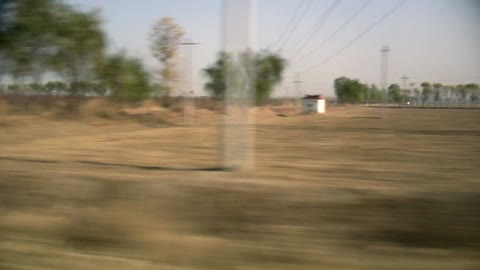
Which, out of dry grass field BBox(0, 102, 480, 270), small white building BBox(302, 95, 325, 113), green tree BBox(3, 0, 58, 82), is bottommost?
dry grass field BBox(0, 102, 480, 270)

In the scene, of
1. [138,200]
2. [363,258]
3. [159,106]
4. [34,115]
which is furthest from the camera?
[159,106]

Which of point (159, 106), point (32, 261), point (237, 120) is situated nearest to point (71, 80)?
point (159, 106)

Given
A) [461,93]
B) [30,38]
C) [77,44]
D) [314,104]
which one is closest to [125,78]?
[77,44]

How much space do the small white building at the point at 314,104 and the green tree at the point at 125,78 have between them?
2809 centimetres

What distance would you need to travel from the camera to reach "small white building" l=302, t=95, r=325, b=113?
6239 centimetres

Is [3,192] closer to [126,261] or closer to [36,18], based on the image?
[126,261]

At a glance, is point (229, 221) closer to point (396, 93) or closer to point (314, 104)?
point (314, 104)

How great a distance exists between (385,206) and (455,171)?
513 cm

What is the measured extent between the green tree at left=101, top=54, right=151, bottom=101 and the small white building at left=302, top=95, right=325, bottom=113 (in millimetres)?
28095

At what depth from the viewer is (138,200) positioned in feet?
22.8

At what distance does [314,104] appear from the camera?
2485 inches

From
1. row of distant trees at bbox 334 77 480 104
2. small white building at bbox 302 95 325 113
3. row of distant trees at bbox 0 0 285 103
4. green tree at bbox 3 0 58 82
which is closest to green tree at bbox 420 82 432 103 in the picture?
row of distant trees at bbox 334 77 480 104

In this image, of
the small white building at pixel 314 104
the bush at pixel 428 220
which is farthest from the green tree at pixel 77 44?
the small white building at pixel 314 104

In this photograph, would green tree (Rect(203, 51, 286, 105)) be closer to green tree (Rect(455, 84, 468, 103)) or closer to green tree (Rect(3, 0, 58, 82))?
green tree (Rect(3, 0, 58, 82))
